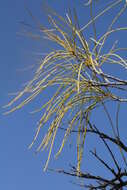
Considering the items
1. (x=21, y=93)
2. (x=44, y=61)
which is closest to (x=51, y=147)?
(x=21, y=93)

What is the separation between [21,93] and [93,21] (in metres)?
0.39

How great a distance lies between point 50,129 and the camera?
5.08 feet

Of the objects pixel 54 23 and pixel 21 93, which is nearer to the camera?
pixel 21 93

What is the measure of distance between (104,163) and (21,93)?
60 cm

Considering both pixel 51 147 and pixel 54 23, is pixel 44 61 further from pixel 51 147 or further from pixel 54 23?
pixel 51 147

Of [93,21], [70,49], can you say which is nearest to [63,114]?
[70,49]

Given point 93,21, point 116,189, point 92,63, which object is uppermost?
point 93,21

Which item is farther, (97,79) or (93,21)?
(97,79)

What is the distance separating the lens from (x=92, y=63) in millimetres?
1519

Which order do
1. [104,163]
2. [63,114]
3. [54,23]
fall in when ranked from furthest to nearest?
[104,163], [54,23], [63,114]

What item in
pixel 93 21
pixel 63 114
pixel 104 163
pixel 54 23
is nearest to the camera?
pixel 93 21

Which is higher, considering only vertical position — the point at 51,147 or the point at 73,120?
the point at 73,120

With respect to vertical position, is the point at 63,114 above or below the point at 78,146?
above

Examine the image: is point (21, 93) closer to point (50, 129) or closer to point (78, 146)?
point (50, 129)
